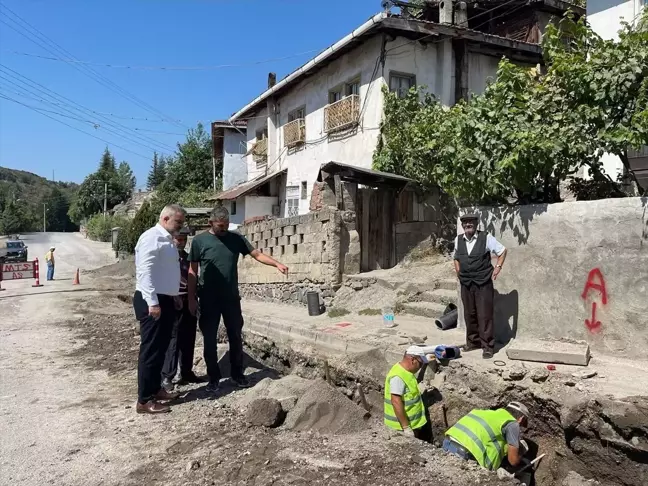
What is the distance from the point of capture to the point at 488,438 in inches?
174

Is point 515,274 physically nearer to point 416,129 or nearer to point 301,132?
point 416,129

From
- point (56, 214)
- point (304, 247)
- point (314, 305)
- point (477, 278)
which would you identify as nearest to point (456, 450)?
point (477, 278)

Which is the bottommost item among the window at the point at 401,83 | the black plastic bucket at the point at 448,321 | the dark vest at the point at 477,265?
the black plastic bucket at the point at 448,321

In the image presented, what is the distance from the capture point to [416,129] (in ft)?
36.6

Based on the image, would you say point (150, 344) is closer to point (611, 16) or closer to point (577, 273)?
point (577, 273)

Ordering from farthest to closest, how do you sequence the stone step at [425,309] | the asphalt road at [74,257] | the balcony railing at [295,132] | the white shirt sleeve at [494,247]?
the asphalt road at [74,257], the balcony railing at [295,132], the stone step at [425,309], the white shirt sleeve at [494,247]

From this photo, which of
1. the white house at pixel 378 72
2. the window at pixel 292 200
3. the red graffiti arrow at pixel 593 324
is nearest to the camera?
the red graffiti arrow at pixel 593 324

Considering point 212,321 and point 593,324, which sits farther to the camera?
point 593,324

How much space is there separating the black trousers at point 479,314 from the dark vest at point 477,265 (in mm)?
73

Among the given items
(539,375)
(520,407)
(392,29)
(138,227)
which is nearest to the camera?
(520,407)

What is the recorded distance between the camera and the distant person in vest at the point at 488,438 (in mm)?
4332

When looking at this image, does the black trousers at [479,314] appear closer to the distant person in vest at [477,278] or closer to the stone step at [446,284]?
the distant person in vest at [477,278]

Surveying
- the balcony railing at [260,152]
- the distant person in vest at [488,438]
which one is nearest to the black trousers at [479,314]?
the distant person in vest at [488,438]

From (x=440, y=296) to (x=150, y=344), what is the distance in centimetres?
530
